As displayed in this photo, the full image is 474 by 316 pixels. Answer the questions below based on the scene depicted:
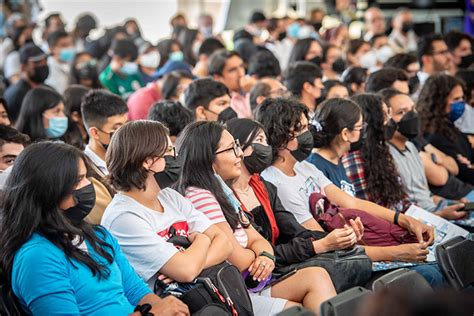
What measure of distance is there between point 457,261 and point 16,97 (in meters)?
3.67

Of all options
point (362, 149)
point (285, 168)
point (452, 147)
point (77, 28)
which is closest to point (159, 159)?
point (285, 168)

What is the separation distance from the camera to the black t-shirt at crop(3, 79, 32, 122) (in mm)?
5598

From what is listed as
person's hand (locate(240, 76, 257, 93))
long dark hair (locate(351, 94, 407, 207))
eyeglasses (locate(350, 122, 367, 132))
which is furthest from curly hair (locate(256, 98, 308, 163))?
person's hand (locate(240, 76, 257, 93))

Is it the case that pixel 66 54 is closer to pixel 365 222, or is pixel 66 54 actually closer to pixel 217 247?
pixel 365 222

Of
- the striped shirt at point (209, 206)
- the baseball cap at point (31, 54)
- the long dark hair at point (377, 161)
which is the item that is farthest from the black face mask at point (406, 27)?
the striped shirt at point (209, 206)

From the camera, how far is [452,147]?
5.33 m

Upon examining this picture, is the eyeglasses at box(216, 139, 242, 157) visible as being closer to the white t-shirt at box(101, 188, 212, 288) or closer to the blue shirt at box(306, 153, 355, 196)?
the white t-shirt at box(101, 188, 212, 288)

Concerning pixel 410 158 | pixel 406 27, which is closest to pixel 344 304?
pixel 410 158

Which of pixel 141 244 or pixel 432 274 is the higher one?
pixel 141 244

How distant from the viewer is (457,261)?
130 inches

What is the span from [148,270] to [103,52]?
21.5 ft

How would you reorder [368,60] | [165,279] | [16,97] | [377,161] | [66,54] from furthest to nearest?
1. [368,60]
2. [66,54]
3. [16,97]
4. [377,161]
5. [165,279]

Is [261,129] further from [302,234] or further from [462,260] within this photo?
[462,260]

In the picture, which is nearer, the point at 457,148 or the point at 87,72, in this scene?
the point at 457,148
